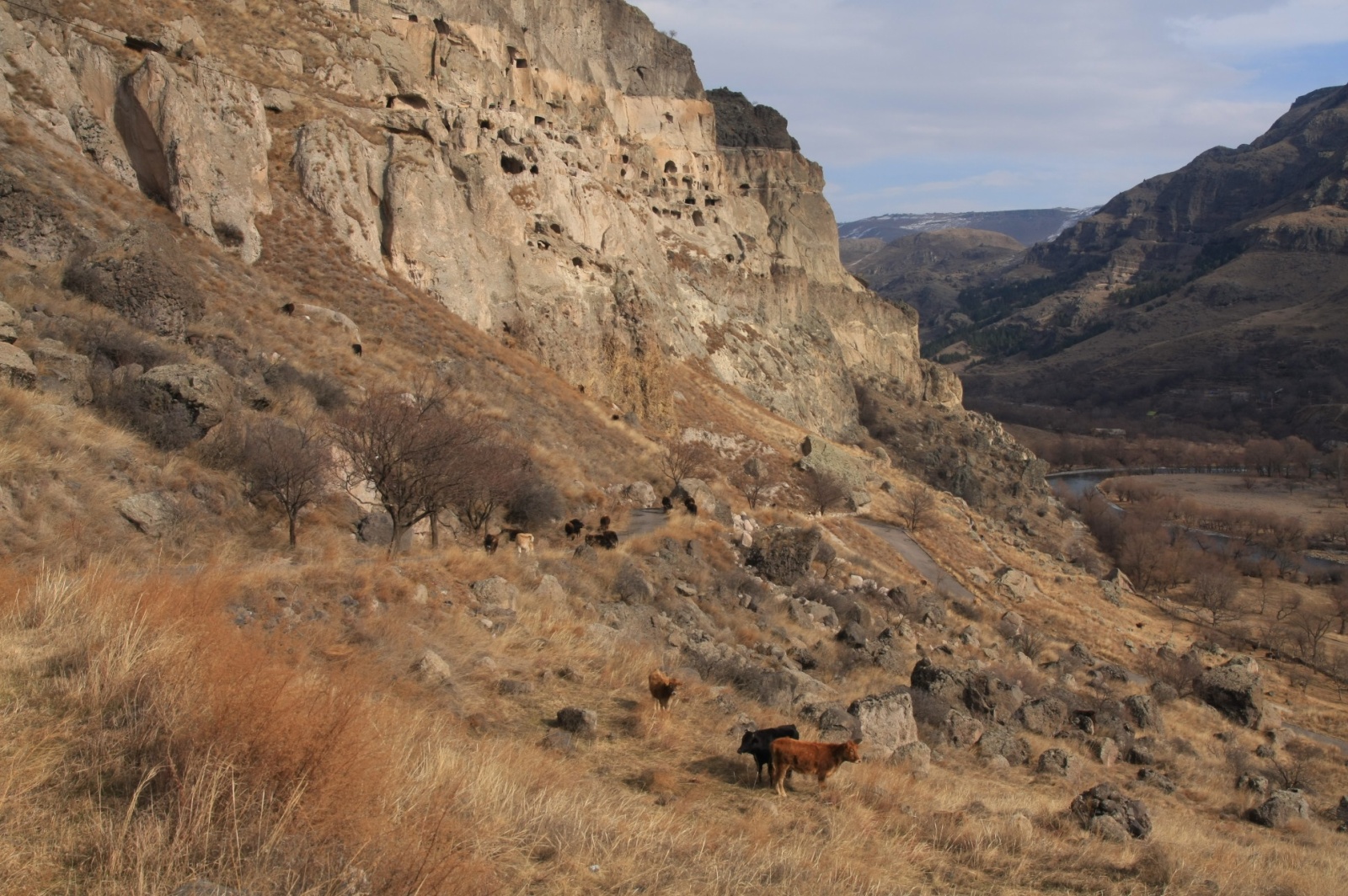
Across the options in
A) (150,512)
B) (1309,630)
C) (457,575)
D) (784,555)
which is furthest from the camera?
(1309,630)

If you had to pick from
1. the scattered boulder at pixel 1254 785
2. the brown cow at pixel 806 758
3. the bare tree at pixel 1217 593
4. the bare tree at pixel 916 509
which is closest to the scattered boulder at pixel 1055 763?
the scattered boulder at pixel 1254 785

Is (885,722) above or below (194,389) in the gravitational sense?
below

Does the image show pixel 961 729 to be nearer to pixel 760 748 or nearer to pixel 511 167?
pixel 760 748

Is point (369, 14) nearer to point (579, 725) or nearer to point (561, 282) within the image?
point (561, 282)

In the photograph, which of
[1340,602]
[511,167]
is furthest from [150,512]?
[1340,602]

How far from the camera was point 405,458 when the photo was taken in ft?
39.0

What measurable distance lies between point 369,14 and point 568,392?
840 inches

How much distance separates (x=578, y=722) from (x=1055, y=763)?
686 centimetres

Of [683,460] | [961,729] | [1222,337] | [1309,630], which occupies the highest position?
[1222,337]

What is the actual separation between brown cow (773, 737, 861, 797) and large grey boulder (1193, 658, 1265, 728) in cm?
1759

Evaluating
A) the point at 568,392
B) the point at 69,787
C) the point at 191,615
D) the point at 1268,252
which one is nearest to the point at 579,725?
the point at 191,615

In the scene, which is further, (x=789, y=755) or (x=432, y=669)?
(x=432, y=669)

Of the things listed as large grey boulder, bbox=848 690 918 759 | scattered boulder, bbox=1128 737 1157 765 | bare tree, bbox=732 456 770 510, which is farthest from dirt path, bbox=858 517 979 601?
large grey boulder, bbox=848 690 918 759

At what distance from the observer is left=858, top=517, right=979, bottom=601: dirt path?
1036 inches
